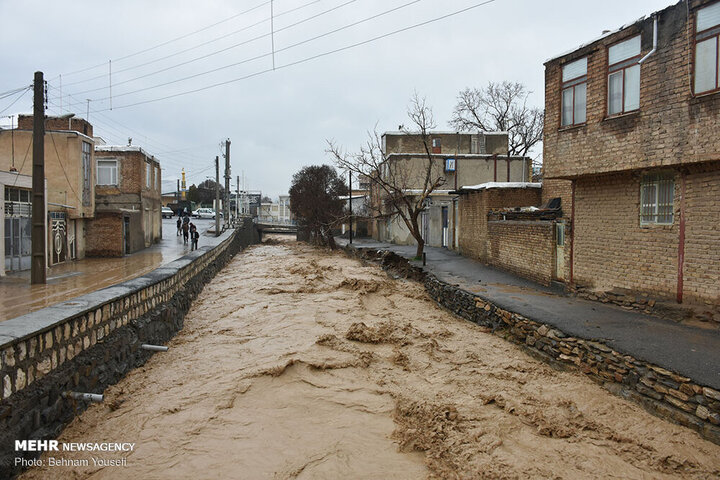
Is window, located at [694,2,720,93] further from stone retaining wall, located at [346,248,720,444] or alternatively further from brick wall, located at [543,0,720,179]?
stone retaining wall, located at [346,248,720,444]

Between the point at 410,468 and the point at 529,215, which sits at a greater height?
the point at 529,215

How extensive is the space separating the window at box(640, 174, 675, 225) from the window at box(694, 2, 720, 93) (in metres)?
1.91

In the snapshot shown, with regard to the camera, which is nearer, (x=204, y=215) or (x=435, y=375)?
(x=435, y=375)

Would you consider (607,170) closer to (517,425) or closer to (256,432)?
(517,425)

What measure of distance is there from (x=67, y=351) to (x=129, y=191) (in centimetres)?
2214

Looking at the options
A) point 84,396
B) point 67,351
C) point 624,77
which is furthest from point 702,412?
point 67,351

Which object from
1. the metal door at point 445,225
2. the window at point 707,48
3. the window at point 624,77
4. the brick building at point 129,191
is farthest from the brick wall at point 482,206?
the brick building at point 129,191

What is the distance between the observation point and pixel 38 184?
35.4 ft

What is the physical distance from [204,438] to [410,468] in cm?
263

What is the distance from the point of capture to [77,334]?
573 centimetres

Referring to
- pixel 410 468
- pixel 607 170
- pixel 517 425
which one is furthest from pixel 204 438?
pixel 607 170

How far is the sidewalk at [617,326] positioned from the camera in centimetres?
661

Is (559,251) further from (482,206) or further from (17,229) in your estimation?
(17,229)

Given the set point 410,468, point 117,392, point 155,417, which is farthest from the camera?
point 117,392
